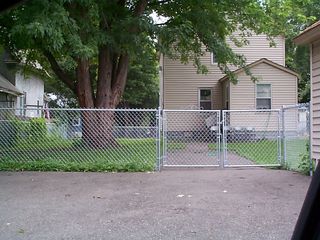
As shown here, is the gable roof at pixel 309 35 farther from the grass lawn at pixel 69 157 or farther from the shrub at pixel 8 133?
the shrub at pixel 8 133

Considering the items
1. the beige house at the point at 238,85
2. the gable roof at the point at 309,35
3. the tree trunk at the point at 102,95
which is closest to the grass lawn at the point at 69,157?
the tree trunk at the point at 102,95

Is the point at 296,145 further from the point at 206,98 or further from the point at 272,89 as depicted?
the point at 206,98

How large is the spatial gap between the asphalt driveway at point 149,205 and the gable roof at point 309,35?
9.89 ft

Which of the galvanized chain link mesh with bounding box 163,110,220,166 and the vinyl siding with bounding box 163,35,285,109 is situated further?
the vinyl siding with bounding box 163,35,285,109

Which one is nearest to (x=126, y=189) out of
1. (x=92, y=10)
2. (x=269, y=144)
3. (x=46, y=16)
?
(x=46, y=16)

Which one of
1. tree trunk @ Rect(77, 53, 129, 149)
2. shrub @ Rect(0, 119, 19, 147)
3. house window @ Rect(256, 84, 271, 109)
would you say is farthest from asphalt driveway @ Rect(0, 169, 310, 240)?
house window @ Rect(256, 84, 271, 109)

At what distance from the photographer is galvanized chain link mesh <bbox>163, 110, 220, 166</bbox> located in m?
13.2

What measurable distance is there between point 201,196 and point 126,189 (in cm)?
152

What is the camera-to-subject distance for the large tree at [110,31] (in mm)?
11969

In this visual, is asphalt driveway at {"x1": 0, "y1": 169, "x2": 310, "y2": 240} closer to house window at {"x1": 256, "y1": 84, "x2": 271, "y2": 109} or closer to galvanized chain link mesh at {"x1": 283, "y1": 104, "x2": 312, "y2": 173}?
galvanized chain link mesh at {"x1": 283, "y1": 104, "x2": 312, "y2": 173}

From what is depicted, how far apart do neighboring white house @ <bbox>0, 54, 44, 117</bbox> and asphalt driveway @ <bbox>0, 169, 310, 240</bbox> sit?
9.65m

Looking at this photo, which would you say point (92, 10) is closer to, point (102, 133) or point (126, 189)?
point (102, 133)

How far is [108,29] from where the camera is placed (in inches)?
617

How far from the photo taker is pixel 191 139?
2119 centimetres
